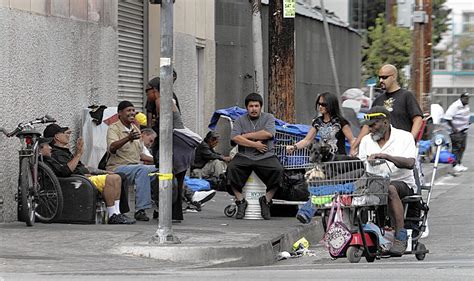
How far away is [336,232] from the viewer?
1049cm

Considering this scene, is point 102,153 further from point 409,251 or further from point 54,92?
point 409,251

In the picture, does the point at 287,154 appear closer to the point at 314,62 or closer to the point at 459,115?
the point at 459,115

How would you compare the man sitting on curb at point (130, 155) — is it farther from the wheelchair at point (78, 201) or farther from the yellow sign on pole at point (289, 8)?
the yellow sign on pole at point (289, 8)

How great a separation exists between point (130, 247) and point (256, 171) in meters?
3.69

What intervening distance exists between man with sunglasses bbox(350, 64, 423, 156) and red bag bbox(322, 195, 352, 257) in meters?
2.44

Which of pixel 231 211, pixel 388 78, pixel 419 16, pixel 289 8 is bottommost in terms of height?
pixel 231 211

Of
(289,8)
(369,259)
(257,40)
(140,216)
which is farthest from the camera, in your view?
(257,40)

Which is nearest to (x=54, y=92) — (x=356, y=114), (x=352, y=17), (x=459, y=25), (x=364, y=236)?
(x=364, y=236)

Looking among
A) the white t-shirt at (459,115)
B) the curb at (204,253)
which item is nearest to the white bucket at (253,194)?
the curb at (204,253)

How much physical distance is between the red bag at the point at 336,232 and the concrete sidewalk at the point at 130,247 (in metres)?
0.96

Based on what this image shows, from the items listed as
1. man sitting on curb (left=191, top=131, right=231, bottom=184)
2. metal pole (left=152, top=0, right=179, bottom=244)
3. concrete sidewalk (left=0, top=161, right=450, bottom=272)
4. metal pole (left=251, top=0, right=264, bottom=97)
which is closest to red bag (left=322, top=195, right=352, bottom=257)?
concrete sidewalk (left=0, top=161, right=450, bottom=272)

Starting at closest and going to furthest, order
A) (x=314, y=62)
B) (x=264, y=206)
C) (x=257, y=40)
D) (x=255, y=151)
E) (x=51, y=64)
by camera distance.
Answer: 1. (x=51, y=64)
2. (x=255, y=151)
3. (x=264, y=206)
4. (x=257, y=40)
5. (x=314, y=62)

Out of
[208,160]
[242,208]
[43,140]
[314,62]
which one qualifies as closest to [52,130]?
[43,140]

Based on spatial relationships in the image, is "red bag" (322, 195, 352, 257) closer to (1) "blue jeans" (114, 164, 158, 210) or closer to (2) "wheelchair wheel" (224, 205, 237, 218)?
(1) "blue jeans" (114, 164, 158, 210)
